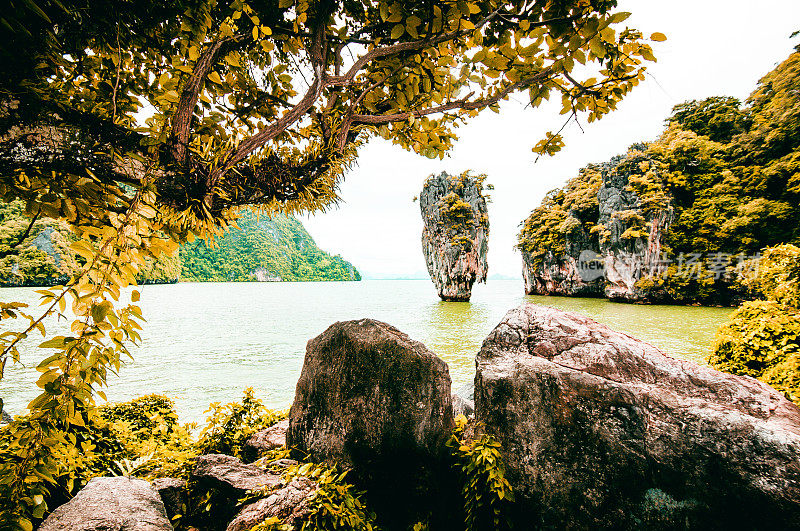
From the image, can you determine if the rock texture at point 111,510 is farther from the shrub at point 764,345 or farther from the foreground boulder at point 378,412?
the shrub at point 764,345

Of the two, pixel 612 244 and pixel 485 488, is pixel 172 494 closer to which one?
pixel 485 488

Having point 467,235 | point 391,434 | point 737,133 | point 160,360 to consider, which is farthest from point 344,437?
point 737,133

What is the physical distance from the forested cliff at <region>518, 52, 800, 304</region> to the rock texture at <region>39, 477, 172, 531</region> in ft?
113

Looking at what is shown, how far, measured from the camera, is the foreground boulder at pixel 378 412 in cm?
294

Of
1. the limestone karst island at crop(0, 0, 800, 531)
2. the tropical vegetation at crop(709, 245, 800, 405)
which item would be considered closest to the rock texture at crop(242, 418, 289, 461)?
the limestone karst island at crop(0, 0, 800, 531)

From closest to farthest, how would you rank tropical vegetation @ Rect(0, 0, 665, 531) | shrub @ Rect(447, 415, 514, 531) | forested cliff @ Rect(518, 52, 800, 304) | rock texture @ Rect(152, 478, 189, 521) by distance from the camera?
tropical vegetation @ Rect(0, 0, 665, 531), shrub @ Rect(447, 415, 514, 531), rock texture @ Rect(152, 478, 189, 521), forested cliff @ Rect(518, 52, 800, 304)

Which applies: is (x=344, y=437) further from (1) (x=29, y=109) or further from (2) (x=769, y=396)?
(2) (x=769, y=396)

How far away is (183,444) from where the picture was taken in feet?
12.8

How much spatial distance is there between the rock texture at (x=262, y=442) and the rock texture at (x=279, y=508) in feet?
3.87

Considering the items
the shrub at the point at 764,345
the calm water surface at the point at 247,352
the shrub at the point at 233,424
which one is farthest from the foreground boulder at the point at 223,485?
the shrub at the point at 764,345

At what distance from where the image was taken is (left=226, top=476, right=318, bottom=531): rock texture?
2.25 metres

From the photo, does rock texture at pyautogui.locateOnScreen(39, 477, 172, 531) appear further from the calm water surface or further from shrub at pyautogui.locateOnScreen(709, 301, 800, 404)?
shrub at pyautogui.locateOnScreen(709, 301, 800, 404)

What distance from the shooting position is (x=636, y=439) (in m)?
2.47

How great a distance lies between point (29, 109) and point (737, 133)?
45617 mm
